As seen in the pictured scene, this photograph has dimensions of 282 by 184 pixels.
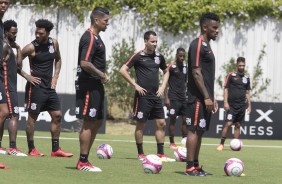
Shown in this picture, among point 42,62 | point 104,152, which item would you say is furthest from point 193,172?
point 42,62

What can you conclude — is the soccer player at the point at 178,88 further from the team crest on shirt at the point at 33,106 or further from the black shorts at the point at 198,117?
the black shorts at the point at 198,117

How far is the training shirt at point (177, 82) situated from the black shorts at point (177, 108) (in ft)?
0.36

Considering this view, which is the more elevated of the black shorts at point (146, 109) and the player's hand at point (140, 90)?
the player's hand at point (140, 90)

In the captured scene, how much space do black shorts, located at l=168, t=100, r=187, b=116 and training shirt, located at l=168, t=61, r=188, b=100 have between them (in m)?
0.11

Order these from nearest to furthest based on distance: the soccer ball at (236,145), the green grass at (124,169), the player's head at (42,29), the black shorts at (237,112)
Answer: the green grass at (124,169) < the player's head at (42,29) < the soccer ball at (236,145) < the black shorts at (237,112)

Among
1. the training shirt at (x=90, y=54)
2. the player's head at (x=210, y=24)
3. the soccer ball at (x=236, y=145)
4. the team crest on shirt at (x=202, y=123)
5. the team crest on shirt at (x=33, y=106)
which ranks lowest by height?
the soccer ball at (x=236, y=145)

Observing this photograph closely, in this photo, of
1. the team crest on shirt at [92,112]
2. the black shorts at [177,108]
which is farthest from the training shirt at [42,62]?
the black shorts at [177,108]

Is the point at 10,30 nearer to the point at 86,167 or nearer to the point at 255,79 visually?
the point at 86,167

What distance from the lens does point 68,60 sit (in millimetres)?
28438

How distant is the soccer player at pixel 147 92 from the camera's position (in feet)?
49.4

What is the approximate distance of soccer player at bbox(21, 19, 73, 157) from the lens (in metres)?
14.5

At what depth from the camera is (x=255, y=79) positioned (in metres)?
28.4

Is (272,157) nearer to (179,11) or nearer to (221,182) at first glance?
(221,182)

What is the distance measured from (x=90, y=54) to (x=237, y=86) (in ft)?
32.5
